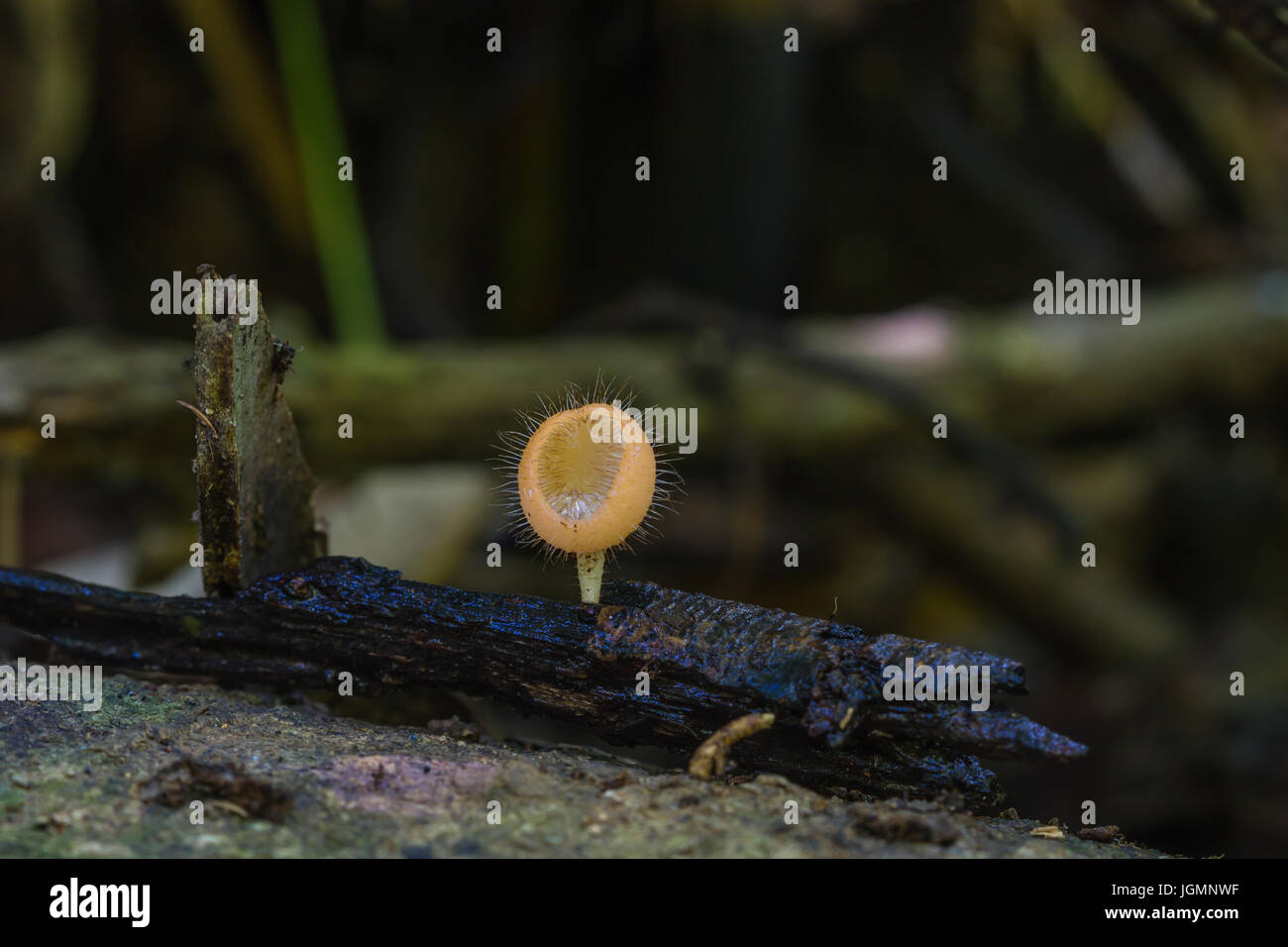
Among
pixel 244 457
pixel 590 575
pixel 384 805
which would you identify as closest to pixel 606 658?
pixel 590 575

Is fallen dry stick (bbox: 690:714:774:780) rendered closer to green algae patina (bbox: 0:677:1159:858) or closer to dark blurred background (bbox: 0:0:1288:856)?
green algae patina (bbox: 0:677:1159:858)

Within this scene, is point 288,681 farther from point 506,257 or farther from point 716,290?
point 506,257

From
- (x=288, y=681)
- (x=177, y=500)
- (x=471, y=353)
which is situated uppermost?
(x=471, y=353)

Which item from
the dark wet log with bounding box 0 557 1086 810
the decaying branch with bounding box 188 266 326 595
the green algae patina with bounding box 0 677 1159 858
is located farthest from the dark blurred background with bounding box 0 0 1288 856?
the green algae patina with bounding box 0 677 1159 858

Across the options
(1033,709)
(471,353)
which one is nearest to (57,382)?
(471,353)

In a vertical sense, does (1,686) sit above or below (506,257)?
below

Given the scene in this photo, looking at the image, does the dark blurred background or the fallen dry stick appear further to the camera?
the dark blurred background

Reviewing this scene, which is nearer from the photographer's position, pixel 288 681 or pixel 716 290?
pixel 288 681
